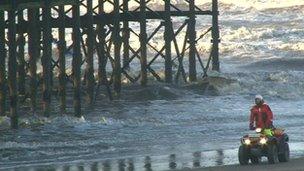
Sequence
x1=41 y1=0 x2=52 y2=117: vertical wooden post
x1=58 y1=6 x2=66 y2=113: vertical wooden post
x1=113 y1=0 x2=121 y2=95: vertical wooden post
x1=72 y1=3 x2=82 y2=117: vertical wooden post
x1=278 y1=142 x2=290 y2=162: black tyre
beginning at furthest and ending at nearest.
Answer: x1=113 y1=0 x2=121 y2=95: vertical wooden post < x1=58 y1=6 x2=66 y2=113: vertical wooden post < x1=72 y1=3 x2=82 y2=117: vertical wooden post < x1=41 y1=0 x2=52 y2=117: vertical wooden post < x1=278 y1=142 x2=290 y2=162: black tyre

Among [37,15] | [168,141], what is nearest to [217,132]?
[168,141]

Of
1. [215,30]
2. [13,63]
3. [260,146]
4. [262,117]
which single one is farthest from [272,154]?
[215,30]

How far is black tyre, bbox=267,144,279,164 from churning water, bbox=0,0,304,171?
88 cm

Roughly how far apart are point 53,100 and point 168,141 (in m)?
8.13

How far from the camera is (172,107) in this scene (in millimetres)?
26953

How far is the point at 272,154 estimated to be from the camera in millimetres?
15750

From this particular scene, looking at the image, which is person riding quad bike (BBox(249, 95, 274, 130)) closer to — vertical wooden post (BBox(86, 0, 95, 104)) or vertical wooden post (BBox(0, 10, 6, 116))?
vertical wooden post (BBox(0, 10, 6, 116))

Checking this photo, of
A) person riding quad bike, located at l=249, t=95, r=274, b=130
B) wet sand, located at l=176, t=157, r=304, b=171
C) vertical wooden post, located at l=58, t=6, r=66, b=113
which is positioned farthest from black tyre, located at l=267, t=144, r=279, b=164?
vertical wooden post, located at l=58, t=6, r=66, b=113

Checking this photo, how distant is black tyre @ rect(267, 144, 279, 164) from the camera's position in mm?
15719

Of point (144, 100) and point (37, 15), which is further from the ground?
point (37, 15)

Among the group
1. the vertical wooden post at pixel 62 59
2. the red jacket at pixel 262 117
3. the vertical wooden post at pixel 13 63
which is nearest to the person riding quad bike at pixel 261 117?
the red jacket at pixel 262 117

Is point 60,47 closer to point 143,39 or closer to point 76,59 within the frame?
point 76,59

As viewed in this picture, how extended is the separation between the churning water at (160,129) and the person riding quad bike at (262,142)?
0.67m

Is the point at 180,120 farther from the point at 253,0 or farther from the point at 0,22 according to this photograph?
the point at 253,0
